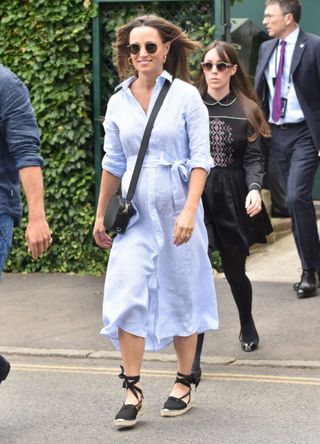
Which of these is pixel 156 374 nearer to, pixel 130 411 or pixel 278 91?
pixel 130 411

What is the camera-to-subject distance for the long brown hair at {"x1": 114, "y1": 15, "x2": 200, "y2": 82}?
6.21m

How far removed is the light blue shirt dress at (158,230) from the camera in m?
6.07

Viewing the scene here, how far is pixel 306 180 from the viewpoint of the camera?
9328 millimetres

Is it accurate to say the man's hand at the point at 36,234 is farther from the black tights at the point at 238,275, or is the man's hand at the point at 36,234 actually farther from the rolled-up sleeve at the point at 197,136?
the black tights at the point at 238,275

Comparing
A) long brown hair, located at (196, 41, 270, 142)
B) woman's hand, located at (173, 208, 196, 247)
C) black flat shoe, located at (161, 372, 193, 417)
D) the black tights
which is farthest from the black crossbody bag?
the black tights

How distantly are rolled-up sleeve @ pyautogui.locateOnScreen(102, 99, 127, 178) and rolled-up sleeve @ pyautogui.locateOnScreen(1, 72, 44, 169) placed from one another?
2.32 feet

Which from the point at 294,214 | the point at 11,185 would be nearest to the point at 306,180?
the point at 294,214

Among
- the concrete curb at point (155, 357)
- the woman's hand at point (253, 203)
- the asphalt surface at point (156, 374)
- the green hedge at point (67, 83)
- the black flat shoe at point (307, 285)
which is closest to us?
the asphalt surface at point (156, 374)

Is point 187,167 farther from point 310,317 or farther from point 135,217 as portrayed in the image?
point 310,317

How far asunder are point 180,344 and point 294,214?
10.6ft

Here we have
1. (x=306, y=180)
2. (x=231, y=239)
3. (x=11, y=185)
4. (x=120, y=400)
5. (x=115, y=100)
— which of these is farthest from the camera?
(x=306, y=180)

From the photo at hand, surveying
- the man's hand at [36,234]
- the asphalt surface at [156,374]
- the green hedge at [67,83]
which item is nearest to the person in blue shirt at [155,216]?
the asphalt surface at [156,374]

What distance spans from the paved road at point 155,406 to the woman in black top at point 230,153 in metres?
0.72

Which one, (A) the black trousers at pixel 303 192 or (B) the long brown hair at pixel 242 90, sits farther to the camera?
(A) the black trousers at pixel 303 192
